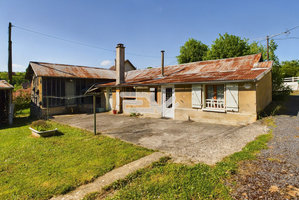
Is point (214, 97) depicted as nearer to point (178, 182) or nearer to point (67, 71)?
point (178, 182)

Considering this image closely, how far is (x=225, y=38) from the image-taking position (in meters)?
28.8

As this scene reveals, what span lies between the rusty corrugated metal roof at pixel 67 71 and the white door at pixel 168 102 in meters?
9.52

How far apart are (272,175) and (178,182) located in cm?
205

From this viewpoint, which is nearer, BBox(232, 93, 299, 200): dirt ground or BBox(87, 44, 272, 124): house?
BBox(232, 93, 299, 200): dirt ground

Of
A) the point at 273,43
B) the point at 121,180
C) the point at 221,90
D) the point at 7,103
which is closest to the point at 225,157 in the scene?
the point at 121,180

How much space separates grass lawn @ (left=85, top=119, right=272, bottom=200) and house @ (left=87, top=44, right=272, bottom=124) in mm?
5116

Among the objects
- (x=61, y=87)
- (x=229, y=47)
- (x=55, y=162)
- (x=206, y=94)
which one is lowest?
(x=55, y=162)

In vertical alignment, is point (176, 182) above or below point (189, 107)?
below

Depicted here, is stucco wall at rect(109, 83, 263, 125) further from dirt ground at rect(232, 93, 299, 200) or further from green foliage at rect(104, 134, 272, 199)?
green foliage at rect(104, 134, 272, 199)

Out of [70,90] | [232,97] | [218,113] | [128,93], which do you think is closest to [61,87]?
[70,90]

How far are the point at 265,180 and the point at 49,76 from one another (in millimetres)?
16430

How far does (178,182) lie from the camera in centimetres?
345

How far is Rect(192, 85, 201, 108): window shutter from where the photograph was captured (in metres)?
10.2

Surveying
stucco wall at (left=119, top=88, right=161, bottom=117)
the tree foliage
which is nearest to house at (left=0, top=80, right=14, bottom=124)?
stucco wall at (left=119, top=88, right=161, bottom=117)
